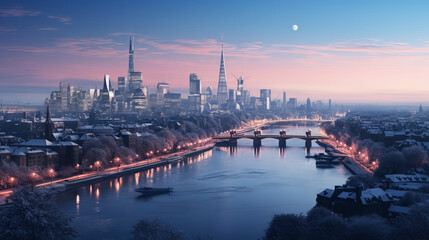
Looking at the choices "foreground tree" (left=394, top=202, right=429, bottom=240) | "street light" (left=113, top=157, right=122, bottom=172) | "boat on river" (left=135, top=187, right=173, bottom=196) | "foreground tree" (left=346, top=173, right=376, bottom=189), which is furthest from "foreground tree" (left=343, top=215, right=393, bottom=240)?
"street light" (left=113, top=157, right=122, bottom=172)

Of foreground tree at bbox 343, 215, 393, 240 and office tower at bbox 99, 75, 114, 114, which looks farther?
office tower at bbox 99, 75, 114, 114

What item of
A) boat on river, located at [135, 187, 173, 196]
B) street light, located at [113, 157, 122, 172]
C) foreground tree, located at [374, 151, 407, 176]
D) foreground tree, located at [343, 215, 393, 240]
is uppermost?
foreground tree, located at [374, 151, 407, 176]

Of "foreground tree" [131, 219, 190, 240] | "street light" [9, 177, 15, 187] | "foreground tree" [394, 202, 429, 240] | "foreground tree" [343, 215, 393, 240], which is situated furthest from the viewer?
"street light" [9, 177, 15, 187]

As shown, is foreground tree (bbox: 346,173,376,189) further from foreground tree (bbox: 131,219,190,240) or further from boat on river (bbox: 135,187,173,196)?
foreground tree (bbox: 131,219,190,240)

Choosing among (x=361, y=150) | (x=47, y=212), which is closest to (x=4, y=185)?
(x=47, y=212)

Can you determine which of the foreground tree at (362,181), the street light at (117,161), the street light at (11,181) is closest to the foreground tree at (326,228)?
the foreground tree at (362,181)

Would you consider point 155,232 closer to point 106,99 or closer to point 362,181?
point 362,181

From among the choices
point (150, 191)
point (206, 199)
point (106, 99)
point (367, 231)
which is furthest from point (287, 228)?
point (106, 99)

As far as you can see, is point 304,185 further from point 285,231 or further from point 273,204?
point 285,231
